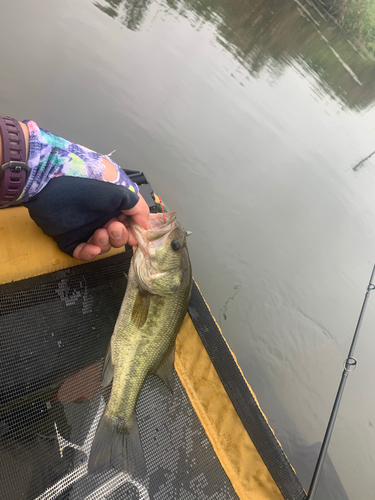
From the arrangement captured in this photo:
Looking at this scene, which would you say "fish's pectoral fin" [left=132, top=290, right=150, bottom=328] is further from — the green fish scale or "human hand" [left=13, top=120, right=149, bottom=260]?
"human hand" [left=13, top=120, right=149, bottom=260]

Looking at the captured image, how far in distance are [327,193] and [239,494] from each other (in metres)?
6.86

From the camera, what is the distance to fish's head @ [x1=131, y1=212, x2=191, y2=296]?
189 centimetres

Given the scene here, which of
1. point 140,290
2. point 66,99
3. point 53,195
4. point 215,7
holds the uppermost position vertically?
point 215,7

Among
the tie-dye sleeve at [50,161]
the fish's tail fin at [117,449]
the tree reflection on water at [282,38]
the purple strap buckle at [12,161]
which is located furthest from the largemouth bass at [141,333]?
the tree reflection on water at [282,38]

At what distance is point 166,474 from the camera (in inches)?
68.7

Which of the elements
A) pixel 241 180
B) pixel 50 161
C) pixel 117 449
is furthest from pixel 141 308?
pixel 241 180

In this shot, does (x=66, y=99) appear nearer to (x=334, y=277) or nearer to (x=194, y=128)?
(x=194, y=128)

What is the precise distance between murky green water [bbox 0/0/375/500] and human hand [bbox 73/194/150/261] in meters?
2.36

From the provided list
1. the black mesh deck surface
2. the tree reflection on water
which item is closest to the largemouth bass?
the black mesh deck surface

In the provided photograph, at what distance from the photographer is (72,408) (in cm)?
170

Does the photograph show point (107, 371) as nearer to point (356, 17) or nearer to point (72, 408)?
point (72, 408)

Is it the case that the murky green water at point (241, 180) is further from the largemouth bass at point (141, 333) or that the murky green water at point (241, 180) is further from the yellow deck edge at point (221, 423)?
the largemouth bass at point (141, 333)

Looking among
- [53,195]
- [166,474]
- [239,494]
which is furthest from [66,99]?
[239,494]

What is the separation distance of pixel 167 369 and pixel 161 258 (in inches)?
28.9
